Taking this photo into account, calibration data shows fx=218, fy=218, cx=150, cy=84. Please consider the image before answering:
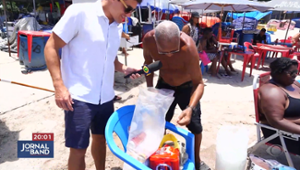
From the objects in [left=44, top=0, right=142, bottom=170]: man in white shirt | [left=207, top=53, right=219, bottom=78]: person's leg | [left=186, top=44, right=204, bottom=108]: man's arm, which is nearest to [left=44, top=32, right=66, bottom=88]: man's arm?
[left=44, top=0, right=142, bottom=170]: man in white shirt

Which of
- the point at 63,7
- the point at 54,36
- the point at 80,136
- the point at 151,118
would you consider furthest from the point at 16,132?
Result: the point at 63,7

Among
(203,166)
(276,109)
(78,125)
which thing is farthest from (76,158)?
(276,109)

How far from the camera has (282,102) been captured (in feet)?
6.93

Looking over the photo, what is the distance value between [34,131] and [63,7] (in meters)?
10.3

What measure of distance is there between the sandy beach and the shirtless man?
87 centimetres

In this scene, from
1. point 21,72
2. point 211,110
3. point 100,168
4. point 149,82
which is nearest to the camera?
A: point 100,168

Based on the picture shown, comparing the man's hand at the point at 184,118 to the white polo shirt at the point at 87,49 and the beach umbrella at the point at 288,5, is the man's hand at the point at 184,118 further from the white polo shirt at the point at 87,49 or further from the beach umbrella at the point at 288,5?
the beach umbrella at the point at 288,5

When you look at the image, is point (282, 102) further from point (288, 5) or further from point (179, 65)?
point (288, 5)

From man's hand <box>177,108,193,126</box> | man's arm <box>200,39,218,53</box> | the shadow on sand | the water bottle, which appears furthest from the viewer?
man's arm <box>200,39,218,53</box>

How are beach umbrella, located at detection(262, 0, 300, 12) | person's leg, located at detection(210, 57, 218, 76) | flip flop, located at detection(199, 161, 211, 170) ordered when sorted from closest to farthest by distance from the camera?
flip flop, located at detection(199, 161, 211, 170) → person's leg, located at detection(210, 57, 218, 76) → beach umbrella, located at detection(262, 0, 300, 12)

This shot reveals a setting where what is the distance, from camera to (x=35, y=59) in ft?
18.3

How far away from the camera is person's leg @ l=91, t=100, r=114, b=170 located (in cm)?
166

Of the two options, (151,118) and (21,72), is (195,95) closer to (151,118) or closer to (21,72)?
(151,118)

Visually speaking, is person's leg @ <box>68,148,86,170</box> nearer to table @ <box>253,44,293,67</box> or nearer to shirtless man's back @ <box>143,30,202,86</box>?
shirtless man's back @ <box>143,30,202,86</box>
